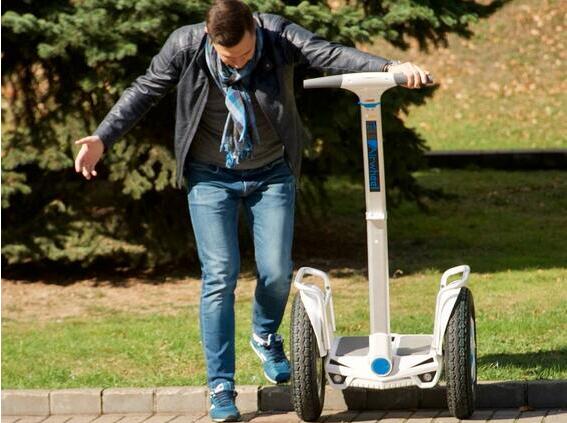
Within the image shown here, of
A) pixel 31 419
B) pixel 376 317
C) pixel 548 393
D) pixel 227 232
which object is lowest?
pixel 31 419

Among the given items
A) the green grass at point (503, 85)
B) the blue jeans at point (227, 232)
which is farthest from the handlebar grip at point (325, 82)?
the green grass at point (503, 85)

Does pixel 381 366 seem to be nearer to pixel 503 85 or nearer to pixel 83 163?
pixel 83 163

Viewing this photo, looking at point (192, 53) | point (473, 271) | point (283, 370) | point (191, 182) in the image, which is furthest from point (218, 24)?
point (473, 271)

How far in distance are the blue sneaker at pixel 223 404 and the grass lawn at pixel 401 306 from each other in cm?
54

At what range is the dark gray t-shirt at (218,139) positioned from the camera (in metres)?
6.07

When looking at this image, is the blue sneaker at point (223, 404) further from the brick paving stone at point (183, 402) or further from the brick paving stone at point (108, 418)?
the brick paving stone at point (108, 418)

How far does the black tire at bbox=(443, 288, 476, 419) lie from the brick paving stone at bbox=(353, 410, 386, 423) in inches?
16.1

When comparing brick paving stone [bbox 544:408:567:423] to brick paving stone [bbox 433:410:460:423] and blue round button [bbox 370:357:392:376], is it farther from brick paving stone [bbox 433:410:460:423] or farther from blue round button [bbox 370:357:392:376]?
blue round button [bbox 370:357:392:376]

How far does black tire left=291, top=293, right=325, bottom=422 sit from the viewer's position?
19.2 ft

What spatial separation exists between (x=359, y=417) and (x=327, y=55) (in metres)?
1.66

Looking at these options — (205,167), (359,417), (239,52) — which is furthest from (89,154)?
(359,417)

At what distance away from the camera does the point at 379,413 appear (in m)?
6.25

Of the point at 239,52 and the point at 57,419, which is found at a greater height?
the point at 239,52

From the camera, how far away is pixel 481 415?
604 centimetres
